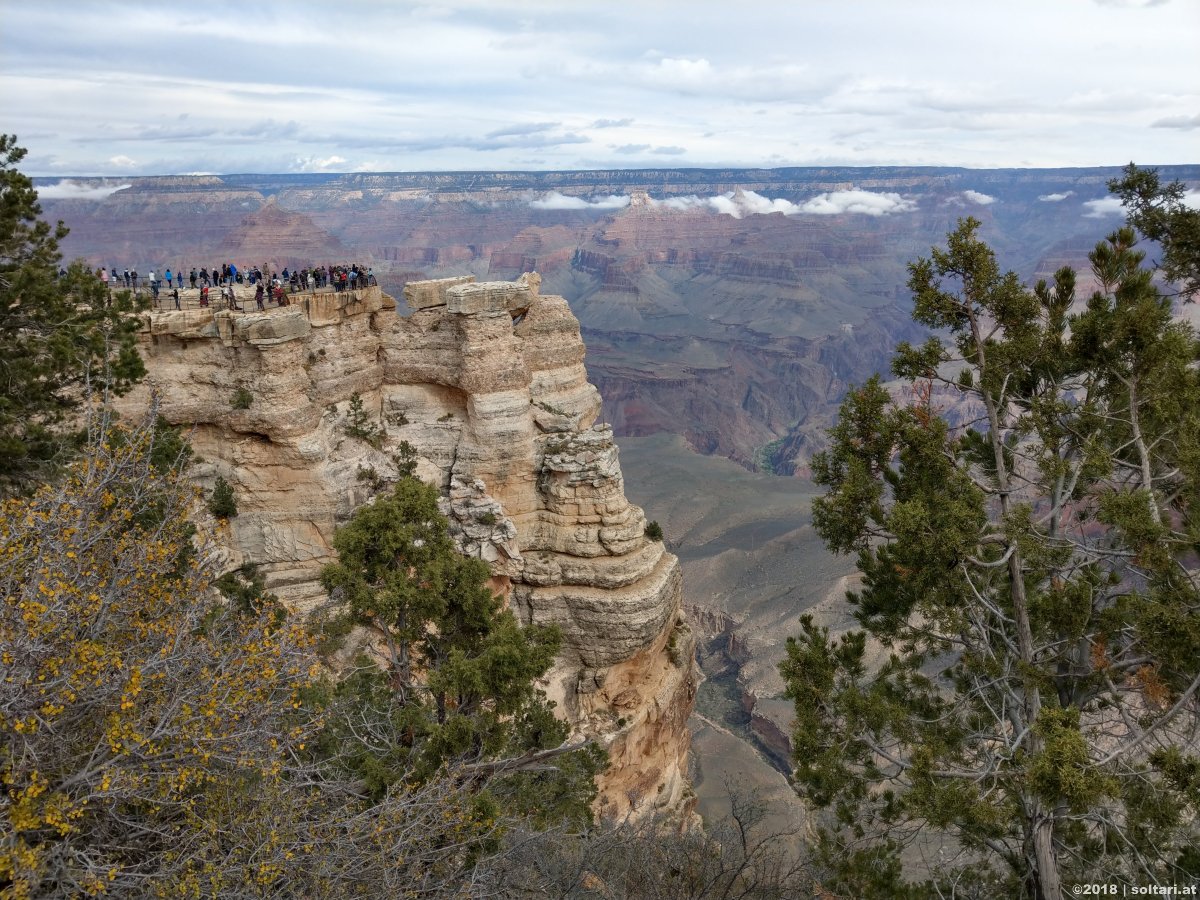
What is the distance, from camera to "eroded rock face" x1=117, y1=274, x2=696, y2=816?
990 inches

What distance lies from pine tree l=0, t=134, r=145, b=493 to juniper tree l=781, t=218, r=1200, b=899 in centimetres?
1562

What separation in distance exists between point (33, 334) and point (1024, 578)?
20889 millimetres

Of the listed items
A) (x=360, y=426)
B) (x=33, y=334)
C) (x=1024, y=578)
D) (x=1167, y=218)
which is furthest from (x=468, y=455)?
(x=1167, y=218)

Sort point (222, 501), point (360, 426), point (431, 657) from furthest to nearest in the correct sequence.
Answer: point (360, 426) → point (222, 501) → point (431, 657)

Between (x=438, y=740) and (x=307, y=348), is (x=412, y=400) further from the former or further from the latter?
(x=438, y=740)

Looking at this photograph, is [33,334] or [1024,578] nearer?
[1024,578]

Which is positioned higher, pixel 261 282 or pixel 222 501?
pixel 261 282

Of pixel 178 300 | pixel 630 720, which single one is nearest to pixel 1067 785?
pixel 630 720

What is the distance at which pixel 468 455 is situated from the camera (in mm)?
28156

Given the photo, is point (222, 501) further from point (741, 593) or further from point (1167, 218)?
point (741, 593)

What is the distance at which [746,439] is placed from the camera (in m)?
172

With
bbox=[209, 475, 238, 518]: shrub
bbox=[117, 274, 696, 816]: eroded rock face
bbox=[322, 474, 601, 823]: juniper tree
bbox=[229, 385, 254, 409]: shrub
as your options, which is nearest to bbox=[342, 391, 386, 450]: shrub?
bbox=[117, 274, 696, 816]: eroded rock face

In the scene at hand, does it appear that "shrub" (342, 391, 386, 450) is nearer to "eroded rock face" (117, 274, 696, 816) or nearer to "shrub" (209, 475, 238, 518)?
"eroded rock face" (117, 274, 696, 816)

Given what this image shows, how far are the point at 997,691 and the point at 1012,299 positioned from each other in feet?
20.5
